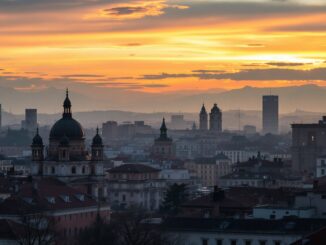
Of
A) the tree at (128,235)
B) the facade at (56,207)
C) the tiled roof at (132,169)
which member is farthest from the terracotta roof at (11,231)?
the tiled roof at (132,169)

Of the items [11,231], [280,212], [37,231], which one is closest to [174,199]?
[280,212]

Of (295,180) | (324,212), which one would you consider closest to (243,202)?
(324,212)

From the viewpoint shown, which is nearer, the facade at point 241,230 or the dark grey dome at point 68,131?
the facade at point 241,230

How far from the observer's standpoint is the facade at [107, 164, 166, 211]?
163 metres

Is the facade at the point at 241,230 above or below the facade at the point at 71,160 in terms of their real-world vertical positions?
below

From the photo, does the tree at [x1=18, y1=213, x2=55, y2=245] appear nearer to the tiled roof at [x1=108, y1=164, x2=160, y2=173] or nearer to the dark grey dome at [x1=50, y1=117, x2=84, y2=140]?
the dark grey dome at [x1=50, y1=117, x2=84, y2=140]

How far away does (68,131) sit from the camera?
137250mm

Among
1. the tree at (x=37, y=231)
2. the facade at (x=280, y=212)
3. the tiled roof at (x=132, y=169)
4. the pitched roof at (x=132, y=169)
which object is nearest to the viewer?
the tree at (x=37, y=231)

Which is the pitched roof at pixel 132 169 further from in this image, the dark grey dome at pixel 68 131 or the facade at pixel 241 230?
the facade at pixel 241 230

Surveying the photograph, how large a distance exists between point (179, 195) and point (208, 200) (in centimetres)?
2580

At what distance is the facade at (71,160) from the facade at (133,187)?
2348cm

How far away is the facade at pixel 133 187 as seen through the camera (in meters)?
163

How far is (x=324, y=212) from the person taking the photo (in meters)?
91.2

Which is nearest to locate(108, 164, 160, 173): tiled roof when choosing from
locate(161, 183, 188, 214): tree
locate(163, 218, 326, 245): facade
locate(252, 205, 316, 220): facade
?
locate(161, 183, 188, 214): tree
